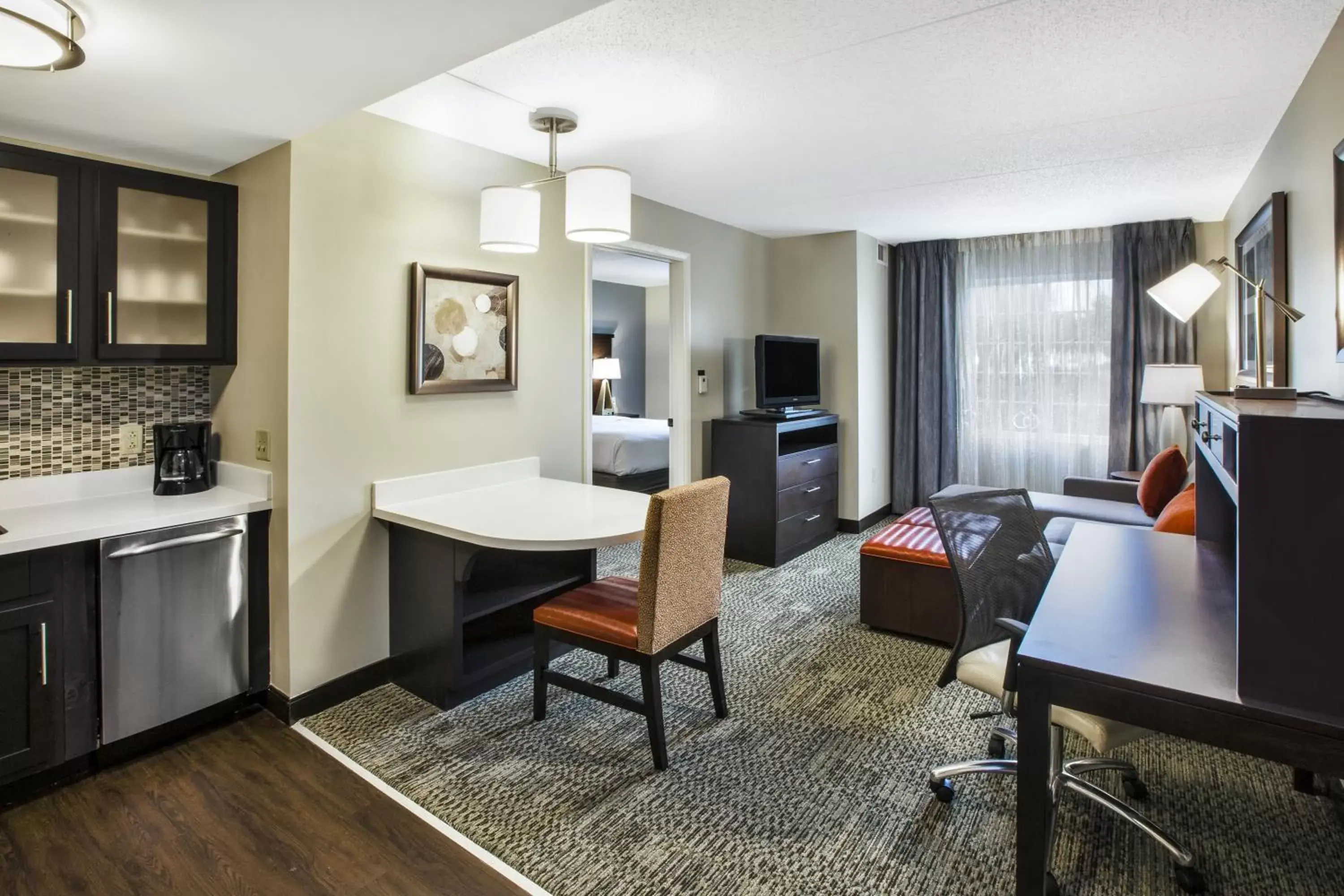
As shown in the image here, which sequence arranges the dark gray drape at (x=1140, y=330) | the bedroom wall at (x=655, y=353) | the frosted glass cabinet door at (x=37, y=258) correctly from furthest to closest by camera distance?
the bedroom wall at (x=655, y=353) < the dark gray drape at (x=1140, y=330) < the frosted glass cabinet door at (x=37, y=258)

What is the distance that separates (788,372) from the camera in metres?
4.96

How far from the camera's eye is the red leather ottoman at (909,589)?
329 centimetres

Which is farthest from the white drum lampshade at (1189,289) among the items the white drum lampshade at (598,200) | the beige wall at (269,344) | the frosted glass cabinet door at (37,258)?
the frosted glass cabinet door at (37,258)

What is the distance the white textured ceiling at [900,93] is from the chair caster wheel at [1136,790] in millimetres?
2273

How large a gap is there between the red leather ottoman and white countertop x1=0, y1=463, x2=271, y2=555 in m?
2.66

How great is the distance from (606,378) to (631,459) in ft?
9.66

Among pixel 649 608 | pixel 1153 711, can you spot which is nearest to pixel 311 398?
pixel 649 608

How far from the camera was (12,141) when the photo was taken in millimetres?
2334

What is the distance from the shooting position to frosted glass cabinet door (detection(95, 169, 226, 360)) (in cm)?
244

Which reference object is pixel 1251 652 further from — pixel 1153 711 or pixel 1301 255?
pixel 1301 255

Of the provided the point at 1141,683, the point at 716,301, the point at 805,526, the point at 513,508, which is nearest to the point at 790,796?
the point at 1141,683

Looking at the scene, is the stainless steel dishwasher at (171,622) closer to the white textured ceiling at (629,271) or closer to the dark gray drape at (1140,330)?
the white textured ceiling at (629,271)

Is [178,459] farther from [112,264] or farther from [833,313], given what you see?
[833,313]

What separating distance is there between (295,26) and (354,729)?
A: 86.6 inches
